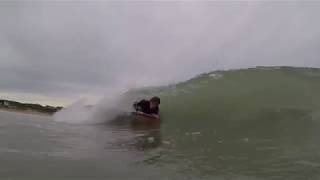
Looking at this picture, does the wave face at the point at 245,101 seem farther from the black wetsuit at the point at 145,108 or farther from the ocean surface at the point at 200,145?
the black wetsuit at the point at 145,108

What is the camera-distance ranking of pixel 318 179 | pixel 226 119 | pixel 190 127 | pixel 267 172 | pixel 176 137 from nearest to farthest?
pixel 318 179, pixel 267 172, pixel 176 137, pixel 190 127, pixel 226 119

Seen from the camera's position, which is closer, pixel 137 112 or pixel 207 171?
pixel 207 171

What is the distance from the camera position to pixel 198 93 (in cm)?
2178

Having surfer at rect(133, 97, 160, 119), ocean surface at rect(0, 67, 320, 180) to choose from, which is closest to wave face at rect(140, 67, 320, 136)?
ocean surface at rect(0, 67, 320, 180)

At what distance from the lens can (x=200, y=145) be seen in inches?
419

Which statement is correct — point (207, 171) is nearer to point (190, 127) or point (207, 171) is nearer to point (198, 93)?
point (190, 127)

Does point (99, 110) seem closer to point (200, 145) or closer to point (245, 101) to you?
point (245, 101)

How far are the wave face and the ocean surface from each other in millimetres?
34

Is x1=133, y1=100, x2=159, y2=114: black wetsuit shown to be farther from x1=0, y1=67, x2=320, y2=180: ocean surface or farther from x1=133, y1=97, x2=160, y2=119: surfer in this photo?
x1=0, y1=67, x2=320, y2=180: ocean surface

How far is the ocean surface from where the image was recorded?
763 centimetres

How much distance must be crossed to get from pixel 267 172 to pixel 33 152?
427cm

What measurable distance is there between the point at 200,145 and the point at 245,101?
29.0ft

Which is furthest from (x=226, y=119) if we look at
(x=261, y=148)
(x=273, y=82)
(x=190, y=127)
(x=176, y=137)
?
(x=273, y=82)

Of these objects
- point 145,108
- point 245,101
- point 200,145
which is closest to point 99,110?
point 145,108
